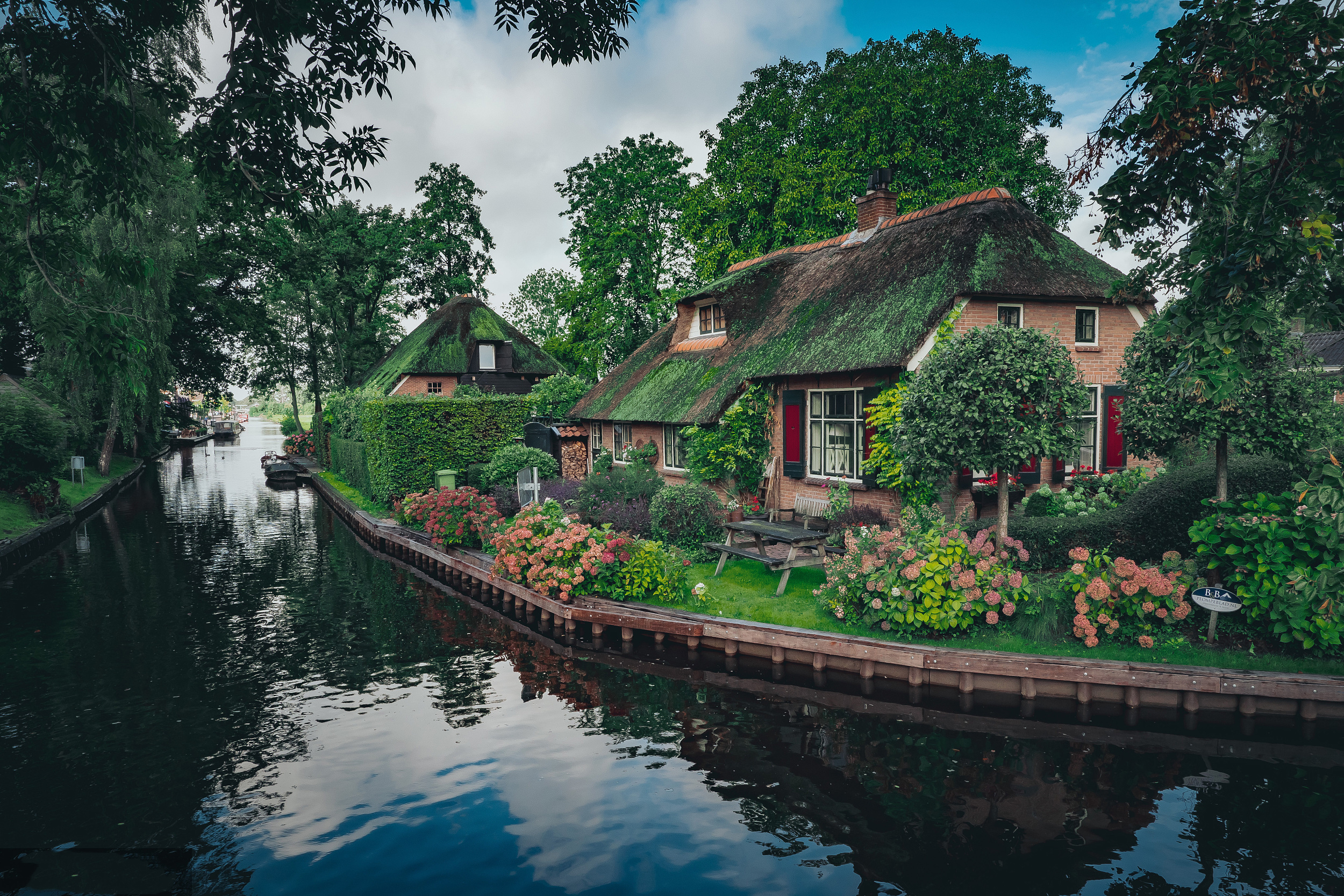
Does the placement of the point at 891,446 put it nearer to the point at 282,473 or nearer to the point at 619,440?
the point at 619,440

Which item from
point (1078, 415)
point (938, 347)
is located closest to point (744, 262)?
point (938, 347)

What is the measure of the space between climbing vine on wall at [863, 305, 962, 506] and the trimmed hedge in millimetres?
2333

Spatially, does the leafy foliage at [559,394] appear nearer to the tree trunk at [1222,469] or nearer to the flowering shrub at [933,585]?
the flowering shrub at [933,585]

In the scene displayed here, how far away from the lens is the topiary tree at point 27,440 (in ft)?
73.2

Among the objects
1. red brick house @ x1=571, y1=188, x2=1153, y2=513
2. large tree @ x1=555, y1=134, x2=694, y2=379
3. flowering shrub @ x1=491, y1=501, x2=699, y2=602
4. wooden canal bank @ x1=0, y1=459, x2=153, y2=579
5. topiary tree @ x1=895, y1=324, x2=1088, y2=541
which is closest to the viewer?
topiary tree @ x1=895, y1=324, x2=1088, y2=541

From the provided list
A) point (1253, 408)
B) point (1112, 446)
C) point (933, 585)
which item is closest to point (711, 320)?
point (1112, 446)

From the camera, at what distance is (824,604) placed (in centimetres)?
1121

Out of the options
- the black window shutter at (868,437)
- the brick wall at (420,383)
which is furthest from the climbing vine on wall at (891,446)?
the brick wall at (420,383)

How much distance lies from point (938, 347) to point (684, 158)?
79.7 ft

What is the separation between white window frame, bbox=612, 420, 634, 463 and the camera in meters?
23.4

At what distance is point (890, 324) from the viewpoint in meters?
15.5

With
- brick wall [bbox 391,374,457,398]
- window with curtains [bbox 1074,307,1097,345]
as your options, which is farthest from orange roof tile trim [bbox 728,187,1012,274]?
brick wall [bbox 391,374,457,398]

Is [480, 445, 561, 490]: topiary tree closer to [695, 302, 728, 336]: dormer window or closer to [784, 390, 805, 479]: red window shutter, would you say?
[695, 302, 728, 336]: dormer window

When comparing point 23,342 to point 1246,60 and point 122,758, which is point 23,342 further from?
point 1246,60
